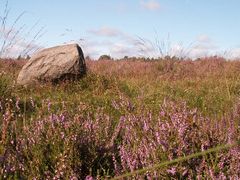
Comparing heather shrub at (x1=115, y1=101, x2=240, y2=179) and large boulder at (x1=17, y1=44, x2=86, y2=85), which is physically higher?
large boulder at (x1=17, y1=44, x2=86, y2=85)

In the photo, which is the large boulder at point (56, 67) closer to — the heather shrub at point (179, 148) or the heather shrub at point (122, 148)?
the heather shrub at point (122, 148)

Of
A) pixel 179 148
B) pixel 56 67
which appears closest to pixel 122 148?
pixel 179 148

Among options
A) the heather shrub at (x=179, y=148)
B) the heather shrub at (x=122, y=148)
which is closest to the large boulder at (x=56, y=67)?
the heather shrub at (x=122, y=148)

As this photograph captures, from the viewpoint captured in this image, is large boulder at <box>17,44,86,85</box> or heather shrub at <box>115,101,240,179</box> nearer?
heather shrub at <box>115,101,240,179</box>

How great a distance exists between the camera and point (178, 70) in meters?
12.7

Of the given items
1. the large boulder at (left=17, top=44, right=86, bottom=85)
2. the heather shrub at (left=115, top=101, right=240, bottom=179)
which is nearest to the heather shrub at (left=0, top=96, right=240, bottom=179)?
the heather shrub at (left=115, top=101, right=240, bottom=179)

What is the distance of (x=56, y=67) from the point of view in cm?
980

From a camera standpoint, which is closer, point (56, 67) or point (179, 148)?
point (179, 148)

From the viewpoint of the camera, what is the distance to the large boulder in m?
9.70

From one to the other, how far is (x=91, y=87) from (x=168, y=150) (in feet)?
20.9

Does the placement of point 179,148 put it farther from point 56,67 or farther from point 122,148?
point 56,67

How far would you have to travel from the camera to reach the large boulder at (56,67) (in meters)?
9.70

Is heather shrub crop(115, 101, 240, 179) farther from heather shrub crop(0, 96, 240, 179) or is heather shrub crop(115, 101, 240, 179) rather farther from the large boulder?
the large boulder

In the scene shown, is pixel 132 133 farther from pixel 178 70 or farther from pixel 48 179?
pixel 178 70
